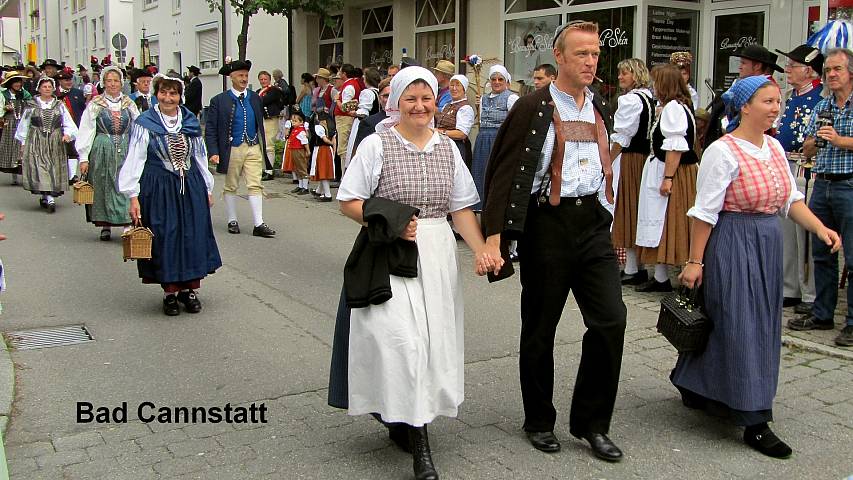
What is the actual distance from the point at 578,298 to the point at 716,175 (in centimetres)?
93

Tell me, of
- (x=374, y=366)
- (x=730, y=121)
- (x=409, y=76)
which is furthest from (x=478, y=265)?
(x=730, y=121)

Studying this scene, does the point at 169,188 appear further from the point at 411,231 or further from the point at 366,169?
the point at 411,231

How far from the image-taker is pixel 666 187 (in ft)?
25.1

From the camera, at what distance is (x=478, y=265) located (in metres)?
4.25

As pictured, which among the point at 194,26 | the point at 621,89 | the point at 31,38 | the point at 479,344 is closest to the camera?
the point at 479,344

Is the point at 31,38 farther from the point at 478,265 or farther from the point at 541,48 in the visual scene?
the point at 478,265

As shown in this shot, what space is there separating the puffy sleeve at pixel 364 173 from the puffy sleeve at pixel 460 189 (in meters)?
0.40

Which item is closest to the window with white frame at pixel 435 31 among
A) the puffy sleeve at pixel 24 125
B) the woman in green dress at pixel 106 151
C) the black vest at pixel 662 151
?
the puffy sleeve at pixel 24 125

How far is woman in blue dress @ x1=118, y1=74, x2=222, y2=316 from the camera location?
279 inches

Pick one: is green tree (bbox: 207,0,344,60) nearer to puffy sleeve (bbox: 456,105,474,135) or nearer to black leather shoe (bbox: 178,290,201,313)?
puffy sleeve (bbox: 456,105,474,135)

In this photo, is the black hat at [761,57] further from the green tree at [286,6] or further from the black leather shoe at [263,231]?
the green tree at [286,6]

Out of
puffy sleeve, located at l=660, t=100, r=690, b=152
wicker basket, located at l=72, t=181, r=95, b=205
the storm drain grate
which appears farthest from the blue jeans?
wicker basket, located at l=72, t=181, r=95, b=205

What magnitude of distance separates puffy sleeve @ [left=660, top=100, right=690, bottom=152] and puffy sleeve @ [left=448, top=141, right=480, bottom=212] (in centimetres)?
354

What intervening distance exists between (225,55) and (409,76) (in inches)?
787
